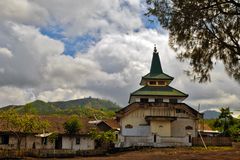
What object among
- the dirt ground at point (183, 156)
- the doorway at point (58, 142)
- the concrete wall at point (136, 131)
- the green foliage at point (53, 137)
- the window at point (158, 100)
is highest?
the window at point (158, 100)

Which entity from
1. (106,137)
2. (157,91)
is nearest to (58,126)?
(106,137)

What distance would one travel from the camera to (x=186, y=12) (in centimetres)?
1855

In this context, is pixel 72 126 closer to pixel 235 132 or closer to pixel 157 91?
pixel 157 91

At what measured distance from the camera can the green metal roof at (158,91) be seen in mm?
55250

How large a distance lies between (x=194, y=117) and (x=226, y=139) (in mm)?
6172

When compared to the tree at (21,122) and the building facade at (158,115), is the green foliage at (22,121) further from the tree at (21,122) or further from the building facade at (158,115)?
the building facade at (158,115)

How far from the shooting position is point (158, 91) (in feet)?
184

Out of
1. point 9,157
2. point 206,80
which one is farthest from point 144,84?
point 206,80

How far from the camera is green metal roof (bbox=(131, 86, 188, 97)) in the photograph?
181 feet

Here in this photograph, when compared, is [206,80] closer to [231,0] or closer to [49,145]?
[231,0]

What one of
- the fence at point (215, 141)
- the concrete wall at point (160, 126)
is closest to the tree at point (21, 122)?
the concrete wall at point (160, 126)

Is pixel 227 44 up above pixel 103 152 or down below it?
above

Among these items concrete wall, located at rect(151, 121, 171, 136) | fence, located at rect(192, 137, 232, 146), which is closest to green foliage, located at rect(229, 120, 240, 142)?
fence, located at rect(192, 137, 232, 146)

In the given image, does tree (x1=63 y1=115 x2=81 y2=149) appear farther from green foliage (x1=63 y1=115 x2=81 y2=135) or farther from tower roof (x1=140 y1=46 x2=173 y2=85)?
tower roof (x1=140 y1=46 x2=173 y2=85)
